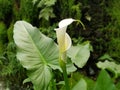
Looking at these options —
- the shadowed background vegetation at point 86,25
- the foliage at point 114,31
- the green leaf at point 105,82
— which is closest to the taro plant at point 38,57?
the green leaf at point 105,82

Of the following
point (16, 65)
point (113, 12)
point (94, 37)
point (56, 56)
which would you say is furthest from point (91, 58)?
point (56, 56)

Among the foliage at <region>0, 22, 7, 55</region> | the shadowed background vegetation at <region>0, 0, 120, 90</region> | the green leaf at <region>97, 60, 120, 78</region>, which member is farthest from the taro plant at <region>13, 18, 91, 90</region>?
the foliage at <region>0, 22, 7, 55</region>

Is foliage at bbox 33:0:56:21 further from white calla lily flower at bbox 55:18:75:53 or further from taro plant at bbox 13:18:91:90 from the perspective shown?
white calla lily flower at bbox 55:18:75:53

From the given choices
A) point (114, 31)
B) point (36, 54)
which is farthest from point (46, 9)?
point (36, 54)

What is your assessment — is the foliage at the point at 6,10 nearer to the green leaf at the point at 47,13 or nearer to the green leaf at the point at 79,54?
the green leaf at the point at 47,13

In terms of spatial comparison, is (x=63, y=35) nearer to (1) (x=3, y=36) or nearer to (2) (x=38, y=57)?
(2) (x=38, y=57)

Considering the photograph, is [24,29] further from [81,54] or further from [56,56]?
[81,54]

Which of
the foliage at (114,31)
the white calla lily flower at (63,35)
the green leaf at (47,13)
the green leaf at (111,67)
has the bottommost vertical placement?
the green leaf at (111,67)
